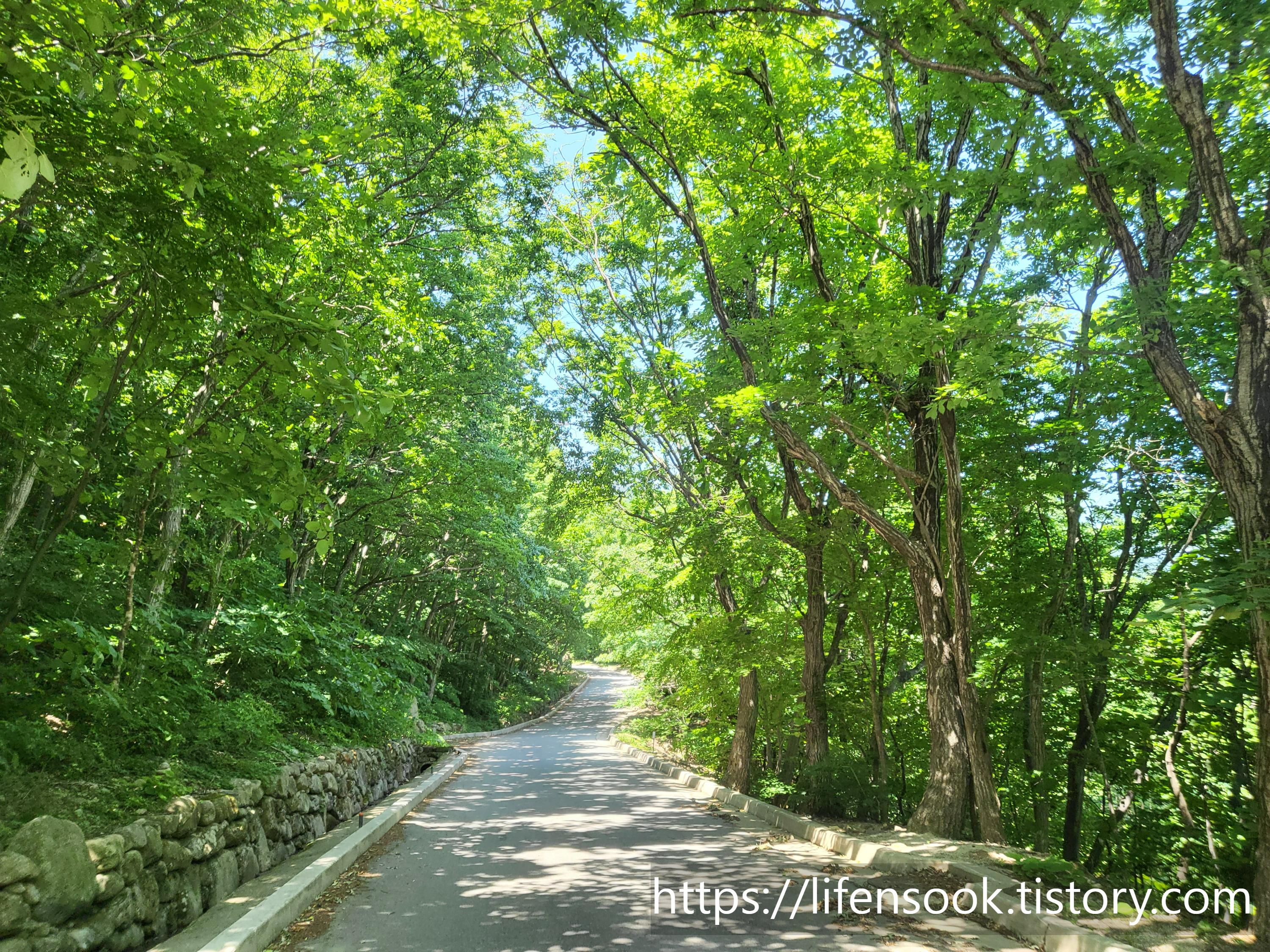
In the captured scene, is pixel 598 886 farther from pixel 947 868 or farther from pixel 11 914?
pixel 11 914

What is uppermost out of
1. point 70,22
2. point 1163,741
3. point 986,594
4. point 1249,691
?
point 70,22

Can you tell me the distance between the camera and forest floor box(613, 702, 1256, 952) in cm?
463

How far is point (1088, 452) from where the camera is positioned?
8.97 metres

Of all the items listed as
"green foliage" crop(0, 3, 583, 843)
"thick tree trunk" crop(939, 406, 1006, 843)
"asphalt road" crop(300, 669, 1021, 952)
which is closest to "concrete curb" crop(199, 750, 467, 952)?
"asphalt road" crop(300, 669, 1021, 952)

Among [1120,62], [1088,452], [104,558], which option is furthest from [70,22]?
[1088,452]

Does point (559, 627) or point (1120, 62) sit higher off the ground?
point (1120, 62)

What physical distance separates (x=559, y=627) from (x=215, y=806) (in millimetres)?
29933

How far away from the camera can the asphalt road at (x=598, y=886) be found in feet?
16.7

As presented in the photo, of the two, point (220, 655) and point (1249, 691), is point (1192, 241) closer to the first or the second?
point (1249, 691)

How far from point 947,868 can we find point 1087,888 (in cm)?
112

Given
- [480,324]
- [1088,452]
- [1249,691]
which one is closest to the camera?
[1249,691]

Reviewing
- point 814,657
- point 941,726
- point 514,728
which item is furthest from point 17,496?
point 514,728

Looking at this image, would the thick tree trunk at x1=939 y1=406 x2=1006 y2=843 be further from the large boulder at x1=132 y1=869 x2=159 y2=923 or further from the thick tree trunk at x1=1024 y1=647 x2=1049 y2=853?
the large boulder at x1=132 y1=869 x2=159 y2=923

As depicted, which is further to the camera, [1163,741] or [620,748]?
[620,748]
